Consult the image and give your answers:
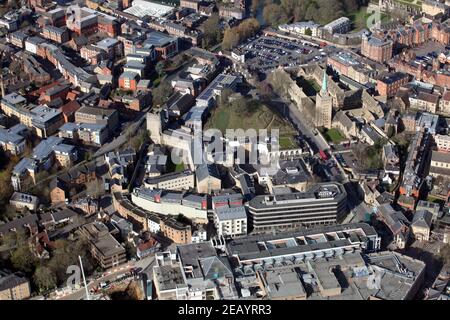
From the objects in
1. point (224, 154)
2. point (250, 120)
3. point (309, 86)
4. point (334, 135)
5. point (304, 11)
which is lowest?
point (334, 135)

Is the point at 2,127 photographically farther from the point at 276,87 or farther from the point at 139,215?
the point at 276,87

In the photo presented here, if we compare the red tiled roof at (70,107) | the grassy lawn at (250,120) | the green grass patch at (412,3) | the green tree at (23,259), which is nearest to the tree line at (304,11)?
the green grass patch at (412,3)

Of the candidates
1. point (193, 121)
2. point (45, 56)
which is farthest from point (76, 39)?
point (193, 121)

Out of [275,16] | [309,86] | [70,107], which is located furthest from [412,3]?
[70,107]

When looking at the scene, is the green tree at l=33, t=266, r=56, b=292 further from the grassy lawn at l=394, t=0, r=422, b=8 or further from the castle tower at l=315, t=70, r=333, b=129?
the grassy lawn at l=394, t=0, r=422, b=8

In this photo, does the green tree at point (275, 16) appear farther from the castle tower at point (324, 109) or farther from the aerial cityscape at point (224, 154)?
the castle tower at point (324, 109)

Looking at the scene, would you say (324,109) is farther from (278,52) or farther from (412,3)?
(412,3)

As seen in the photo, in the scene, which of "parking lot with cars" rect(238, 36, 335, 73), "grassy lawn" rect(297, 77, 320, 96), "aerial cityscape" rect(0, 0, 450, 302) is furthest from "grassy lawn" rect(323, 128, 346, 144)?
"parking lot with cars" rect(238, 36, 335, 73)
